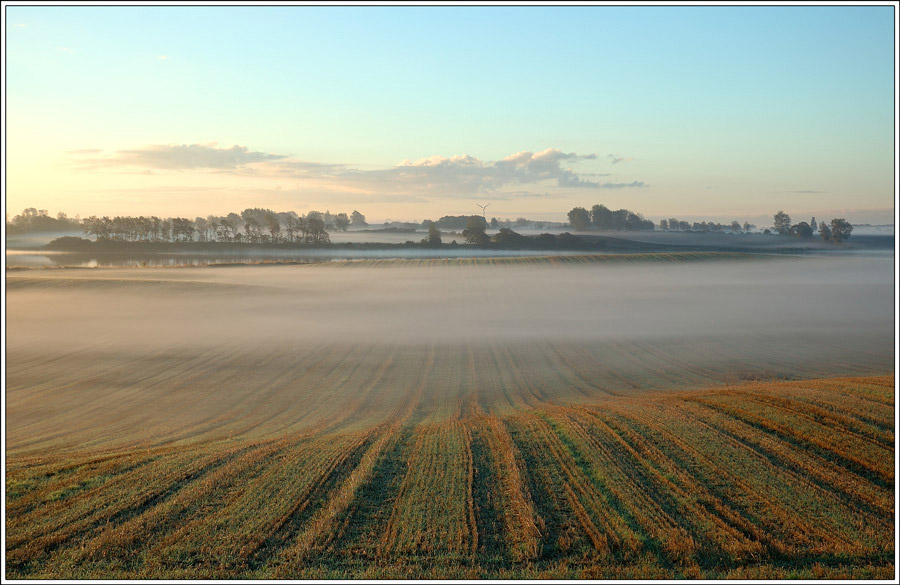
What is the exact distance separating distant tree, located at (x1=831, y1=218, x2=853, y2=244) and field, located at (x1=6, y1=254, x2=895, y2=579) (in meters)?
105

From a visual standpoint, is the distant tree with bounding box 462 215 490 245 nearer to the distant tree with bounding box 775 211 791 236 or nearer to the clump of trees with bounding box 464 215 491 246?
the clump of trees with bounding box 464 215 491 246

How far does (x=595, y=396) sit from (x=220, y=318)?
102ft

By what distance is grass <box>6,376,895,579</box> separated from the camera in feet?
32.0

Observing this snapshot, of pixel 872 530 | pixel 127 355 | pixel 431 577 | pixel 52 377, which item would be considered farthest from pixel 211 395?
pixel 872 530

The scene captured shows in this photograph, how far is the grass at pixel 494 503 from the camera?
32.0 ft

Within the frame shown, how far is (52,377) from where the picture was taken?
2723cm

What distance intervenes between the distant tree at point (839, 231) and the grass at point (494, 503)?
131069mm

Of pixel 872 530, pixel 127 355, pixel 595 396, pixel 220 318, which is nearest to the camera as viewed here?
pixel 872 530

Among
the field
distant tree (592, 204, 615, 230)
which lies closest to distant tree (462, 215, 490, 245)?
distant tree (592, 204, 615, 230)

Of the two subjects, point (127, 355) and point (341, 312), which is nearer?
point (127, 355)

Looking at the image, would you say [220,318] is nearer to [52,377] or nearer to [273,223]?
[52,377]

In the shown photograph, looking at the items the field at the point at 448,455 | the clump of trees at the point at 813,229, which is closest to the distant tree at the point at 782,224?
the clump of trees at the point at 813,229

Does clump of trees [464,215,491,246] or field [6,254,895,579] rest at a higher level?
clump of trees [464,215,491,246]

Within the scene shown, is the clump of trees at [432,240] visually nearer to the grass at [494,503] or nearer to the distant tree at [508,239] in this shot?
the distant tree at [508,239]
